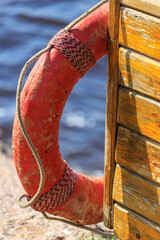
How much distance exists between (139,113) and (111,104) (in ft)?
0.59

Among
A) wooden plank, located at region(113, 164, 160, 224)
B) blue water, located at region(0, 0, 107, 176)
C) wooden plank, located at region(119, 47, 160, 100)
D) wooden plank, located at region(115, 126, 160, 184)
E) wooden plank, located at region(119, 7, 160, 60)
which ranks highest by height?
wooden plank, located at region(119, 7, 160, 60)

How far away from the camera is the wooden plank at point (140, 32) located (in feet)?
5.62

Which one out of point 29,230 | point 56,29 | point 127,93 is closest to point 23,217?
point 29,230

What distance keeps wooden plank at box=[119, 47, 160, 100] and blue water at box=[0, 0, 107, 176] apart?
2.73m

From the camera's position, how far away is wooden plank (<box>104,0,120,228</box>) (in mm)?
1855

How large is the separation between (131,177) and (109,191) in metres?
0.23

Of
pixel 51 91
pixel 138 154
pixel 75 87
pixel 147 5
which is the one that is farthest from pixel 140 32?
pixel 75 87

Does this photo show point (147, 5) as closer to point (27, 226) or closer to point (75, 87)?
point (27, 226)

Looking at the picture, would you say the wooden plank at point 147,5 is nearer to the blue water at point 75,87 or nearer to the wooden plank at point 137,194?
the wooden plank at point 137,194

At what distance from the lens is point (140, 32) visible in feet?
5.80

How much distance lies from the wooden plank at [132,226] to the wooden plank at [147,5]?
1.06 metres

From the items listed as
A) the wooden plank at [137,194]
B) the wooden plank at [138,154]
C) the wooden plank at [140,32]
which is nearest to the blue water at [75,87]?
the wooden plank at [137,194]

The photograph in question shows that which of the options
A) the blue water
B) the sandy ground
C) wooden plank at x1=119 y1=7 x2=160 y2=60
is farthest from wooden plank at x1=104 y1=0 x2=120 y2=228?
the blue water

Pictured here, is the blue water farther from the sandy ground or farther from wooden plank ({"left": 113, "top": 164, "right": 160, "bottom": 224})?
wooden plank ({"left": 113, "top": 164, "right": 160, "bottom": 224})
